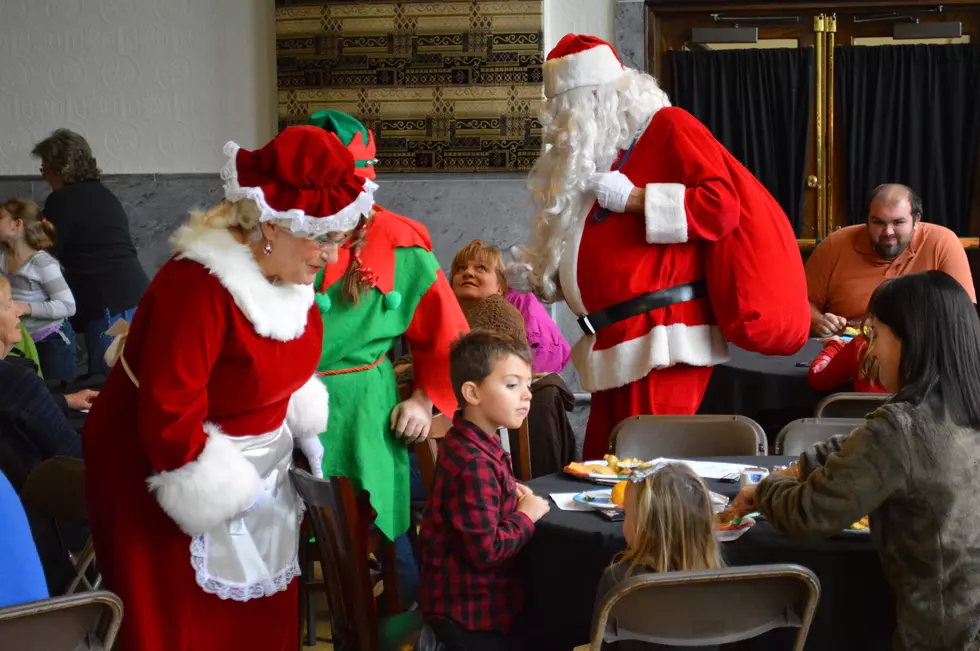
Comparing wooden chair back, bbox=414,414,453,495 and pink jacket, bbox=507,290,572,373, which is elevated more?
pink jacket, bbox=507,290,572,373

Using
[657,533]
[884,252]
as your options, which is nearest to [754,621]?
[657,533]

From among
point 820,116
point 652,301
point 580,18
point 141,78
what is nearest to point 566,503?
point 652,301

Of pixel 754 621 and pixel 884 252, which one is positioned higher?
pixel 884 252

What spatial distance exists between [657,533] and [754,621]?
0.22 metres

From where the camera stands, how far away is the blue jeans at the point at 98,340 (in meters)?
5.36

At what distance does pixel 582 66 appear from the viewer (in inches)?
131

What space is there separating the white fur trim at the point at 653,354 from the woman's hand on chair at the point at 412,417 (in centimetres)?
61

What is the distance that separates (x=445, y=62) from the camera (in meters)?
6.21

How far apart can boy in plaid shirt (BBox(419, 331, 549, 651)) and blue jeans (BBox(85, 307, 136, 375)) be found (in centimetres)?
332

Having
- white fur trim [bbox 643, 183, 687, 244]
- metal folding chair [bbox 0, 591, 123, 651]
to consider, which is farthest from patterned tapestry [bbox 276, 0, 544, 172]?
metal folding chair [bbox 0, 591, 123, 651]

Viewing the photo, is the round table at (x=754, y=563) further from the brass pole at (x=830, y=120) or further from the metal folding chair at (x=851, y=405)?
the brass pole at (x=830, y=120)

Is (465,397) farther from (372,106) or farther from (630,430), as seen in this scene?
(372,106)

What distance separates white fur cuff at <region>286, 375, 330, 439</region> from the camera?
2500mm

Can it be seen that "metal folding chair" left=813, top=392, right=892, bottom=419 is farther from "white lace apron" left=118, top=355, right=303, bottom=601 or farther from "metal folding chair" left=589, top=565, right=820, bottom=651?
"white lace apron" left=118, top=355, right=303, bottom=601
